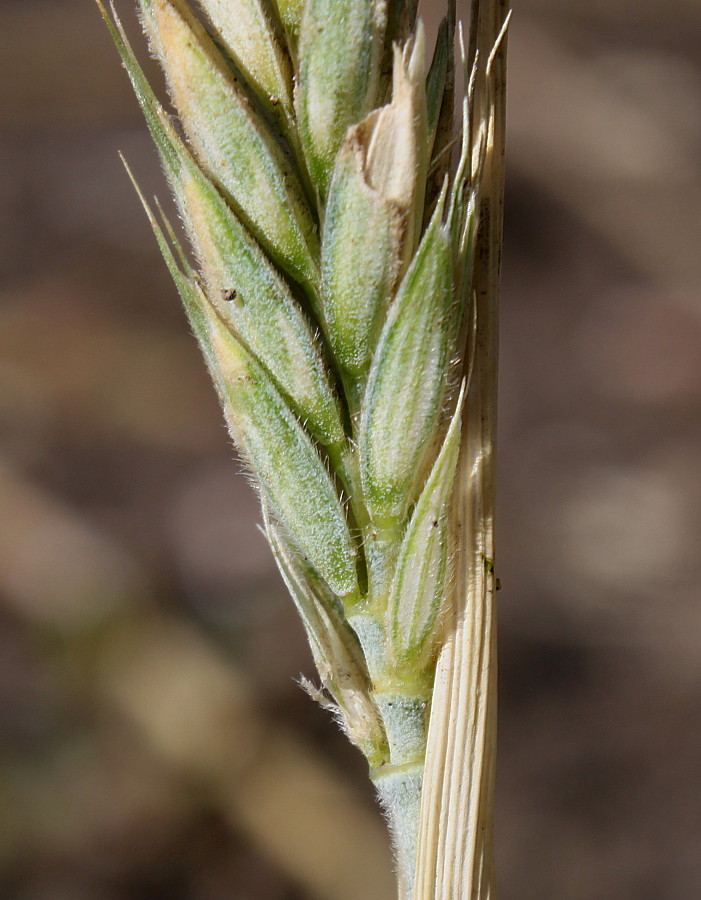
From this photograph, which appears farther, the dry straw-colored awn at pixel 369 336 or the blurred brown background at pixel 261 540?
the blurred brown background at pixel 261 540

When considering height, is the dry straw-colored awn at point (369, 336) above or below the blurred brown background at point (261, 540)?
above

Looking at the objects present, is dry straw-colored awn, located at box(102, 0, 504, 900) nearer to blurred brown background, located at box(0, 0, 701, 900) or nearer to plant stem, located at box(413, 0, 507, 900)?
plant stem, located at box(413, 0, 507, 900)

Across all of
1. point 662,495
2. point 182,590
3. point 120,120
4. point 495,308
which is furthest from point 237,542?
point 495,308

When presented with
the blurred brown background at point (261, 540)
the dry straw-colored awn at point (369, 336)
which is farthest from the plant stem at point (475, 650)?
the blurred brown background at point (261, 540)

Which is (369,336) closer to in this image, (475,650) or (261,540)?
(475,650)

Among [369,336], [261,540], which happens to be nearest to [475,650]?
[369,336]

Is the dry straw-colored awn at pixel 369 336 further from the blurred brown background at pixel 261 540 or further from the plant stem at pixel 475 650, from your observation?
the blurred brown background at pixel 261 540
